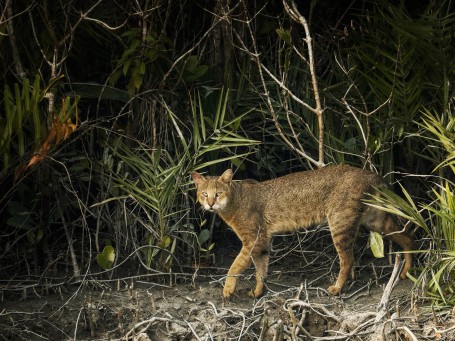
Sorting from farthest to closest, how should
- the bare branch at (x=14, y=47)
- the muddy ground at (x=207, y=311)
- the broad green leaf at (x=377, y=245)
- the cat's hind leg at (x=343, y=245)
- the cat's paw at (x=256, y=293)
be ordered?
the bare branch at (x=14, y=47), the cat's paw at (x=256, y=293), the cat's hind leg at (x=343, y=245), the broad green leaf at (x=377, y=245), the muddy ground at (x=207, y=311)

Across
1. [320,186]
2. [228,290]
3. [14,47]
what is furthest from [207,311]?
[14,47]

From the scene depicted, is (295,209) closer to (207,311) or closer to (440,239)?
(207,311)

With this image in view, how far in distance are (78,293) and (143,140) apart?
4.27 feet

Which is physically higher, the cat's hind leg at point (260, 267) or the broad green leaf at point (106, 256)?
the broad green leaf at point (106, 256)

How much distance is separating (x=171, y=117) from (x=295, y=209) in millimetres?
1078

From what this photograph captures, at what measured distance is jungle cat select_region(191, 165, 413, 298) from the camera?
695 cm

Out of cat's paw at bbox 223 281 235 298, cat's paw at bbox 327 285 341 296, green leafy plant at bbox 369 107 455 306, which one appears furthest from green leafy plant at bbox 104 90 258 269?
green leafy plant at bbox 369 107 455 306

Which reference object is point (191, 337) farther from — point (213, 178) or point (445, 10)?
point (445, 10)

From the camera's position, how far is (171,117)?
721 centimetres

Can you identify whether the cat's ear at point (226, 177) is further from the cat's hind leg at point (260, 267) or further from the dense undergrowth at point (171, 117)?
the cat's hind leg at point (260, 267)

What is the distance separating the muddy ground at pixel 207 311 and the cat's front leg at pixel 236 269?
2.6 inches

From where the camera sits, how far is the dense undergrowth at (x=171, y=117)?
281 inches

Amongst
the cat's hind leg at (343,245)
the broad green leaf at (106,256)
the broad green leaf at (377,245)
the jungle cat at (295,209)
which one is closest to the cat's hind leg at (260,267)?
the jungle cat at (295,209)

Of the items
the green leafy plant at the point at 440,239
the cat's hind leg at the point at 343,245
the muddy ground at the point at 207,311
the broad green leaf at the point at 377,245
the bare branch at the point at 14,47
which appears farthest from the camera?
the bare branch at the point at 14,47
